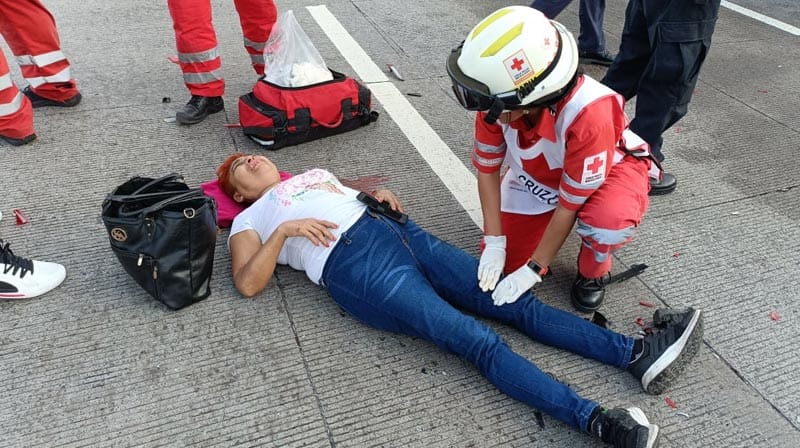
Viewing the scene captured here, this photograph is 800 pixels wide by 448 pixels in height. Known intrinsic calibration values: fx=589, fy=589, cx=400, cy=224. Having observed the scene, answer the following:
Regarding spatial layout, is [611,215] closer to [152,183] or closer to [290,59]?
[152,183]

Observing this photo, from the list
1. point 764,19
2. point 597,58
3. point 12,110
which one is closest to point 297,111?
point 12,110

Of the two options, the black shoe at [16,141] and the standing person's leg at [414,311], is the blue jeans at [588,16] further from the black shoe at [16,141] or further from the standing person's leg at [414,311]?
the black shoe at [16,141]

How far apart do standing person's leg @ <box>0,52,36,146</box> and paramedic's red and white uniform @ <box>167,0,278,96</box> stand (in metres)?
0.93

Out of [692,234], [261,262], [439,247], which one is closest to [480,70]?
[439,247]

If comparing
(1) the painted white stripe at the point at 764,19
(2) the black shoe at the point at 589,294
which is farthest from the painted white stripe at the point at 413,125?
(1) the painted white stripe at the point at 764,19

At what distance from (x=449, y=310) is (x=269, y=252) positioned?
0.77 meters

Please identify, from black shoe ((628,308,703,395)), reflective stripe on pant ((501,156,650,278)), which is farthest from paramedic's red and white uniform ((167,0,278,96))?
black shoe ((628,308,703,395))

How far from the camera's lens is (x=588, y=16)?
4.77m

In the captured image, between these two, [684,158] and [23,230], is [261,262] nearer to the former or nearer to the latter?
[23,230]

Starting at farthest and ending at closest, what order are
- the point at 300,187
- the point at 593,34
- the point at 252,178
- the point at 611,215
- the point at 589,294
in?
1. the point at 593,34
2. the point at 252,178
3. the point at 300,187
4. the point at 589,294
5. the point at 611,215

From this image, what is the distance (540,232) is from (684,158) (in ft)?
5.22

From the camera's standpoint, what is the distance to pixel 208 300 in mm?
2518

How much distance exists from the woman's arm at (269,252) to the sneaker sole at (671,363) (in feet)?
4.31

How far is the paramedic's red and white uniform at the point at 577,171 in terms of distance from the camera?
215 cm
